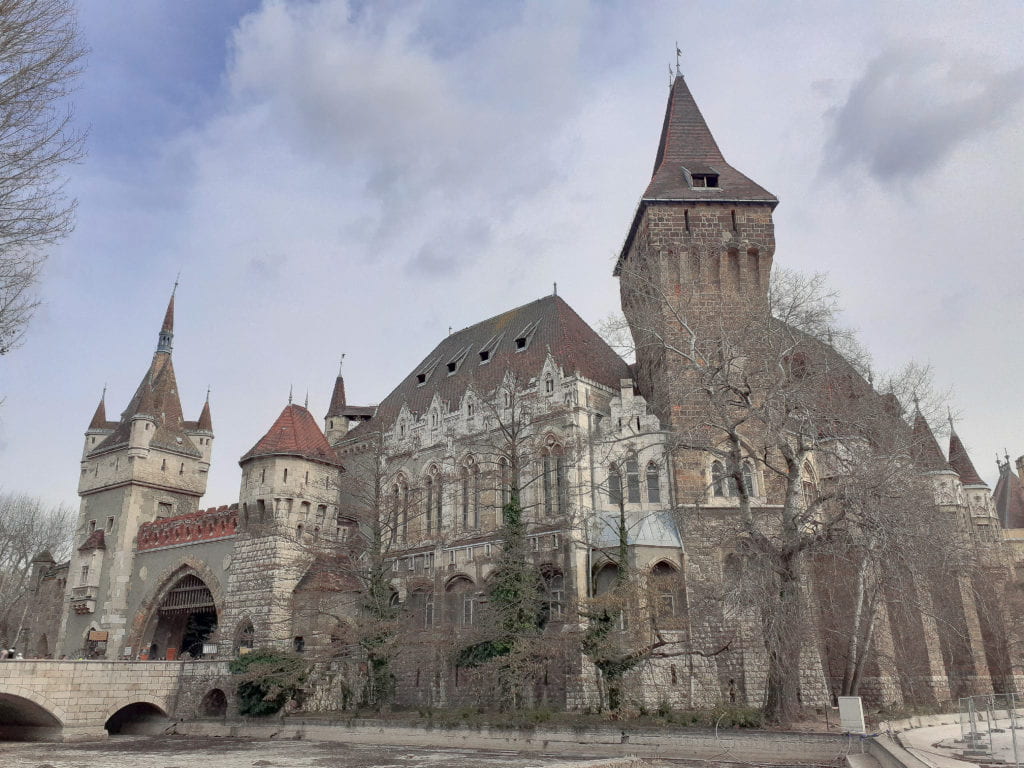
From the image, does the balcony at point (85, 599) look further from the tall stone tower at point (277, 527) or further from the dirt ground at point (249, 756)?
the dirt ground at point (249, 756)

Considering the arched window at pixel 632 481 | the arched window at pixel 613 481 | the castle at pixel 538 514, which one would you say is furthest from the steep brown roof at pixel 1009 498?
the arched window at pixel 613 481

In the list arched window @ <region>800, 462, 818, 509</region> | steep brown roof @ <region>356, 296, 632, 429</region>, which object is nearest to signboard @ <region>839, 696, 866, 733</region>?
arched window @ <region>800, 462, 818, 509</region>

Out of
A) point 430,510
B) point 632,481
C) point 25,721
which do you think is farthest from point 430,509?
point 25,721

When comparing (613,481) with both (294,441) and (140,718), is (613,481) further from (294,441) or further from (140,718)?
(140,718)

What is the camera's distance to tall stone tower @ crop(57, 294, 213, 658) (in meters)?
35.4

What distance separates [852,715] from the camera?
15391 millimetres

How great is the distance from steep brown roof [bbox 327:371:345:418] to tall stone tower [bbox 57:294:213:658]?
6.92 m

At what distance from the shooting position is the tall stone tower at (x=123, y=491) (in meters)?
35.4

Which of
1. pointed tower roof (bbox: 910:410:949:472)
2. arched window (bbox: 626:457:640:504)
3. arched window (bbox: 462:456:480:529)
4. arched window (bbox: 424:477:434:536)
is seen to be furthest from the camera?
arched window (bbox: 424:477:434:536)

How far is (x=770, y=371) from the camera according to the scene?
62.4ft

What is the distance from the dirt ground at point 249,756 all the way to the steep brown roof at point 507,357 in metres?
13.6

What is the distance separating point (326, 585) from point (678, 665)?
44.0ft

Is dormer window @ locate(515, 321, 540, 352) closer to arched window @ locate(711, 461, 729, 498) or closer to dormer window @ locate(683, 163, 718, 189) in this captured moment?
dormer window @ locate(683, 163, 718, 189)

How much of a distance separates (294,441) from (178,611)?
9.34 m
